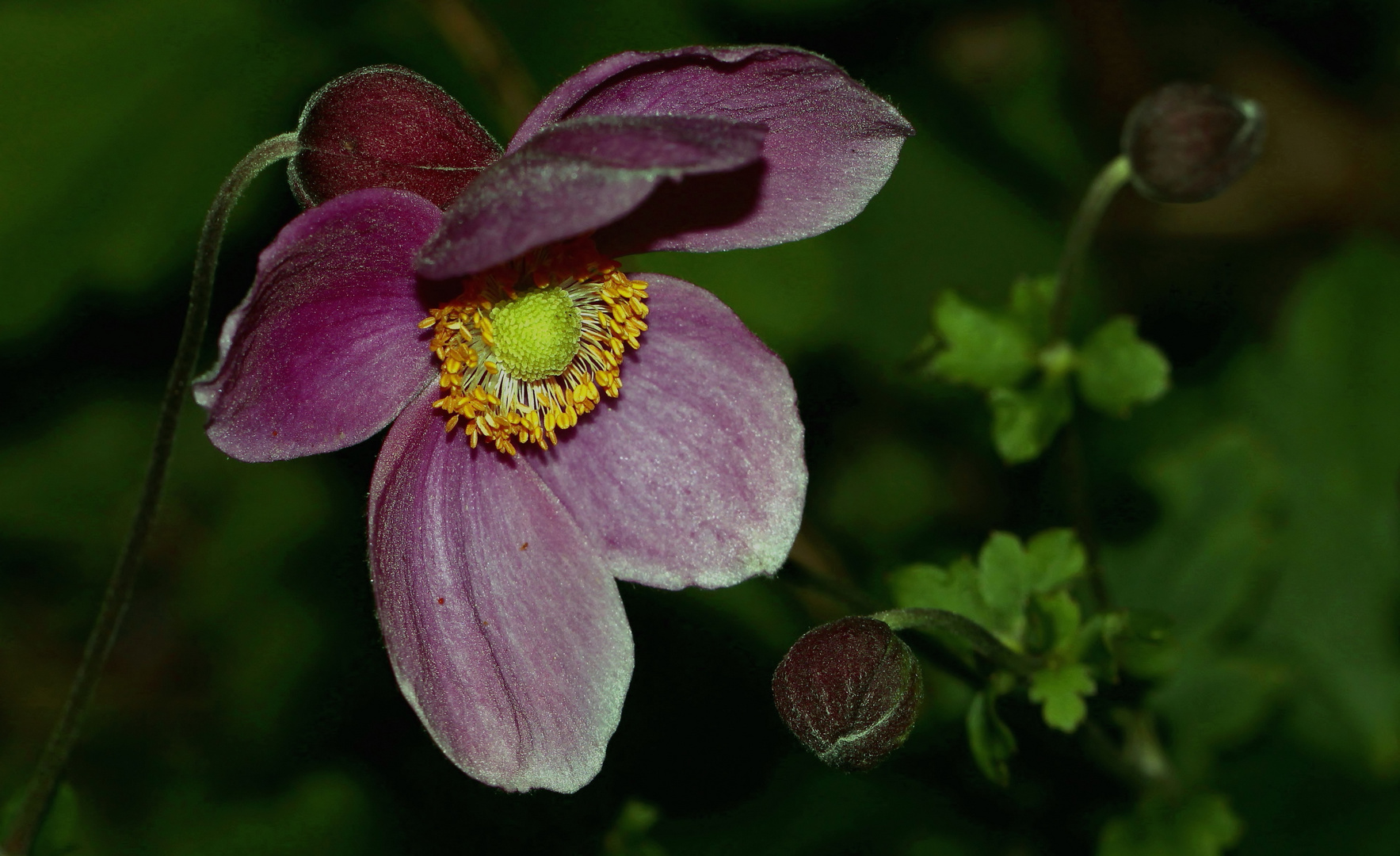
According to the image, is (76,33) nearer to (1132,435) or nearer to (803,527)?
(803,527)

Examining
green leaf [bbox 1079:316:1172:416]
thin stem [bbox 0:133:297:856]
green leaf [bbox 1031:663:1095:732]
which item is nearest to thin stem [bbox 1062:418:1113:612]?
green leaf [bbox 1079:316:1172:416]

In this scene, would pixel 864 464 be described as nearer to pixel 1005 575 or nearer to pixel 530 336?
pixel 1005 575

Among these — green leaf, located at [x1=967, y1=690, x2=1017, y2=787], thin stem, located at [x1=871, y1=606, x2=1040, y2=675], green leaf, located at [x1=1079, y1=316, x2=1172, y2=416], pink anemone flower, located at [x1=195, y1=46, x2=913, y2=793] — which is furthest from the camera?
green leaf, located at [x1=1079, y1=316, x2=1172, y2=416]

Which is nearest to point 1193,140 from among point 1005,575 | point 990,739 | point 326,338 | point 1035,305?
point 1035,305

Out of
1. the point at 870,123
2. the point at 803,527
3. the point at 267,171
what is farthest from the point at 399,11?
the point at 870,123

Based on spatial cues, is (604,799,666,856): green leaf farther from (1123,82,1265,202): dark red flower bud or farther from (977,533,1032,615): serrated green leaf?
(1123,82,1265,202): dark red flower bud
